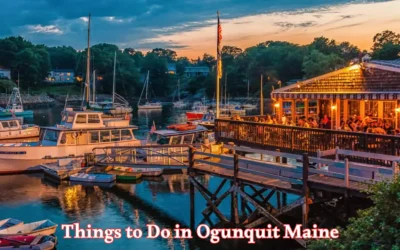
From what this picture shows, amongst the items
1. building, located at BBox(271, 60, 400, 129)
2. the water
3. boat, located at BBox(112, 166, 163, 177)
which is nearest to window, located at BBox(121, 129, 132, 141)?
boat, located at BBox(112, 166, 163, 177)

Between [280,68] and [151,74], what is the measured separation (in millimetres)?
48034

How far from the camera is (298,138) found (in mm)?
18016

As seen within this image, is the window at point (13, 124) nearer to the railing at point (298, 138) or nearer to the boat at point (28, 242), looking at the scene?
the railing at point (298, 138)

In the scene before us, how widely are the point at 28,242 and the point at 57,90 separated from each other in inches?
5167

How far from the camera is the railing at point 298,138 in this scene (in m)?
15.1

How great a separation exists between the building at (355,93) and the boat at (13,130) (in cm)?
3244

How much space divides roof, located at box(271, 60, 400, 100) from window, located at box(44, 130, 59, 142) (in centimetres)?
1820

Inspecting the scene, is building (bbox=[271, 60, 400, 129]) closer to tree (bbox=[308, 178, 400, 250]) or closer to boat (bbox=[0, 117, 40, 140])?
tree (bbox=[308, 178, 400, 250])

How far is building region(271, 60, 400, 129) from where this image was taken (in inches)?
730

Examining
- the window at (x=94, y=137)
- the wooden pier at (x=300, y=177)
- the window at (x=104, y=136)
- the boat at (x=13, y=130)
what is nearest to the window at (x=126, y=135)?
the window at (x=104, y=136)

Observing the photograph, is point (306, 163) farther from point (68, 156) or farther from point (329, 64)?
point (329, 64)

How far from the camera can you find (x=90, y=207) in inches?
966

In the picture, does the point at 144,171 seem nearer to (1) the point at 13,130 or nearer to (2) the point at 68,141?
(2) the point at 68,141

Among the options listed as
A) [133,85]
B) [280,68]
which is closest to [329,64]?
[280,68]
